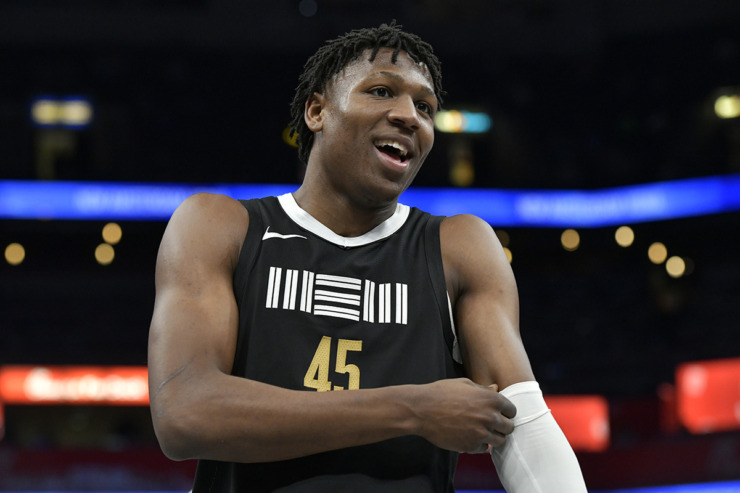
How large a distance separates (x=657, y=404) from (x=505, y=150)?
769cm

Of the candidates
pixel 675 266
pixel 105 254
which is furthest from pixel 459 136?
pixel 105 254

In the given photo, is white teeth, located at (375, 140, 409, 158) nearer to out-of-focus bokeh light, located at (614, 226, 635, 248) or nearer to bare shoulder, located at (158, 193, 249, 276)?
bare shoulder, located at (158, 193, 249, 276)

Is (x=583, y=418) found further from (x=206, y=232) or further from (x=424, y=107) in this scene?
(x=206, y=232)

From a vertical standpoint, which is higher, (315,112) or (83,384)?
(315,112)

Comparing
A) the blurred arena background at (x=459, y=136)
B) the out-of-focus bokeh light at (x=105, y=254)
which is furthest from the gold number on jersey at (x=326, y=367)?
the out-of-focus bokeh light at (x=105, y=254)

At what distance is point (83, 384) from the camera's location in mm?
13453

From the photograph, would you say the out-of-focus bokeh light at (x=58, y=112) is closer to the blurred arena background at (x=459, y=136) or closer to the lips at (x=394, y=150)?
the blurred arena background at (x=459, y=136)

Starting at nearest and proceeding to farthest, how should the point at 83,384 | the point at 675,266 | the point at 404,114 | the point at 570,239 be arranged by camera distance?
the point at 404,114 → the point at 83,384 → the point at 570,239 → the point at 675,266

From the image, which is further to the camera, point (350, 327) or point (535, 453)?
point (350, 327)

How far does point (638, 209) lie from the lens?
702 inches

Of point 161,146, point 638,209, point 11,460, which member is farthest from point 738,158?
point 11,460

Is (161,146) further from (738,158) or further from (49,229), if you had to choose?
(738,158)

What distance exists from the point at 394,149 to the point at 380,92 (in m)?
0.15

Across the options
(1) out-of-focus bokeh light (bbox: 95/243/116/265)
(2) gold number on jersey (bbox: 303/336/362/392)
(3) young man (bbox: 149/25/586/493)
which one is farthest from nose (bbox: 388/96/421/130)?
(1) out-of-focus bokeh light (bbox: 95/243/116/265)
